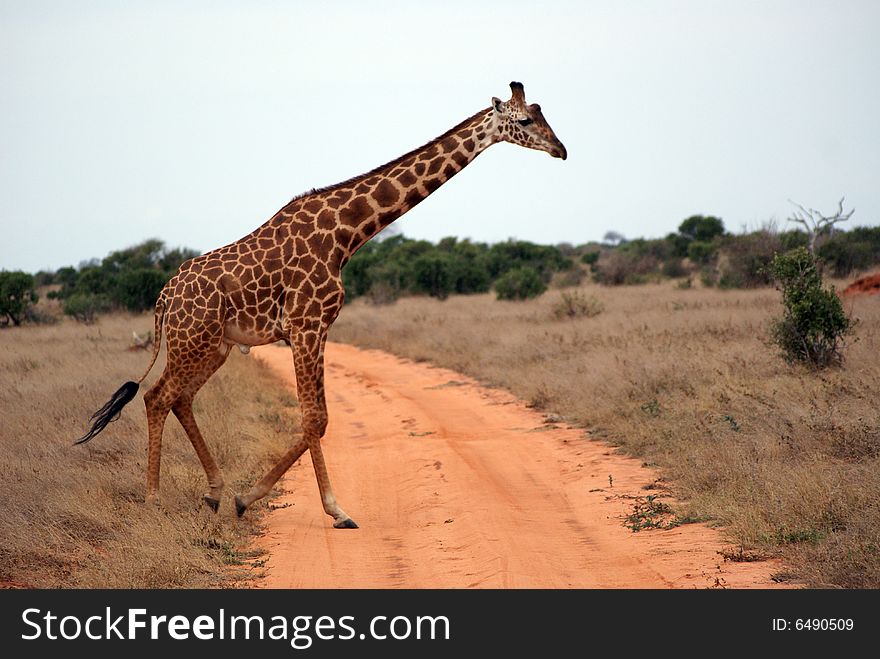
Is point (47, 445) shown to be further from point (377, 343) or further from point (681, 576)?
point (377, 343)

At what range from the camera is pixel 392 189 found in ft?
28.3

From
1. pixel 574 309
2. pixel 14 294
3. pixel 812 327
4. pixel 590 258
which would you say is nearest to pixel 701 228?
pixel 590 258

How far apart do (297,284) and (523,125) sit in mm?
2453

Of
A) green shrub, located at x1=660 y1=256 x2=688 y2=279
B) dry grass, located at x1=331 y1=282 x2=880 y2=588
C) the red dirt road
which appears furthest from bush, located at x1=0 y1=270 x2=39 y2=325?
green shrub, located at x1=660 y1=256 x2=688 y2=279

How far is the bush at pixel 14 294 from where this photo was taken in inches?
1150

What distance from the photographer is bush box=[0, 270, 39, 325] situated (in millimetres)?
29219

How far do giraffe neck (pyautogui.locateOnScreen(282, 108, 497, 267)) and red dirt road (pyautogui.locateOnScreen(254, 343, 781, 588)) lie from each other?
7.91 ft

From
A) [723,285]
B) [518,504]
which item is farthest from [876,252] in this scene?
[518,504]

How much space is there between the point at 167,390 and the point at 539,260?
1736 inches

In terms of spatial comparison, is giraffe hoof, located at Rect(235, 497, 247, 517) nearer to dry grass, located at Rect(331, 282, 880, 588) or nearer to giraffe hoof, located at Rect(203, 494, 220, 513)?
giraffe hoof, located at Rect(203, 494, 220, 513)

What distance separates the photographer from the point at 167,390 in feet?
27.5

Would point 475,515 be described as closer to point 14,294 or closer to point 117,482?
point 117,482

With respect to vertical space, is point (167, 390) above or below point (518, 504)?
above

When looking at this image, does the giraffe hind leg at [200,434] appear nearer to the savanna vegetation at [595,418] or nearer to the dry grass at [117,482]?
the dry grass at [117,482]
